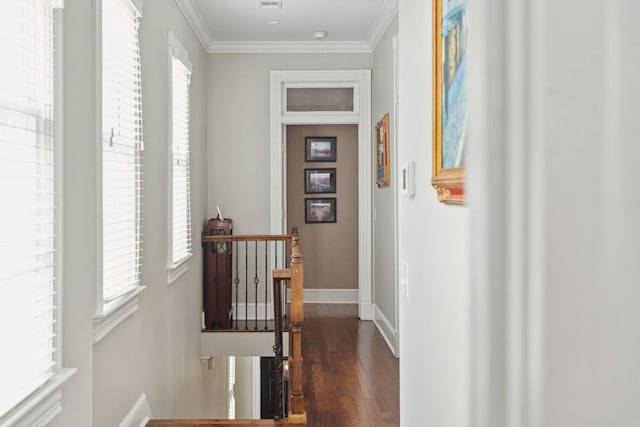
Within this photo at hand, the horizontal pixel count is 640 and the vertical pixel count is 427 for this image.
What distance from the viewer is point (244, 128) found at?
6098mm

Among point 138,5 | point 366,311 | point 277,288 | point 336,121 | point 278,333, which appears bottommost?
point 366,311

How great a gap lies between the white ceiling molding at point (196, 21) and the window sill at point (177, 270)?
1978mm

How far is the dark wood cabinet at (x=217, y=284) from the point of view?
17.5 feet

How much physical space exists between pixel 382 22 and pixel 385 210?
173 cm

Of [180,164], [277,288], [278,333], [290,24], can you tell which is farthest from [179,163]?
[290,24]

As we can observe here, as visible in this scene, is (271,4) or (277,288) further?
(271,4)

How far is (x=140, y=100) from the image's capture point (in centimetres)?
312

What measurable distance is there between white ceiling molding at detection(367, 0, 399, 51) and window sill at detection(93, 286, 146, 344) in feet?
10.3

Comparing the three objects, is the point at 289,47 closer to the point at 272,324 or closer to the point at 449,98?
the point at 272,324

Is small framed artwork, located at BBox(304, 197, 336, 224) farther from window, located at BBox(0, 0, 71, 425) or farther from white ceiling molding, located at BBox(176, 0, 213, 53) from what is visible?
window, located at BBox(0, 0, 71, 425)

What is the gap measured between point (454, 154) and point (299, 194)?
6.18m

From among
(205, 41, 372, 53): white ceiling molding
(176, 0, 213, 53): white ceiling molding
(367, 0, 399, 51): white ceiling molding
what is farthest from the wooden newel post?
(205, 41, 372, 53): white ceiling molding

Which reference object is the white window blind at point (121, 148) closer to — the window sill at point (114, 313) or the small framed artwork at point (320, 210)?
the window sill at point (114, 313)

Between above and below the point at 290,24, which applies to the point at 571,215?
below
